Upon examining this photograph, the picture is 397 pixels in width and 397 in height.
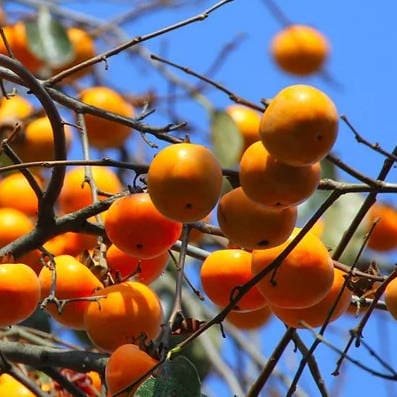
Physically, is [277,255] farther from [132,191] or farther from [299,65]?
[299,65]

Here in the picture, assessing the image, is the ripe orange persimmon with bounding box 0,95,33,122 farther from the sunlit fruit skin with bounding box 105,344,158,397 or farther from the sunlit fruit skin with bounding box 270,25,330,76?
the sunlit fruit skin with bounding box 270,25,330,76

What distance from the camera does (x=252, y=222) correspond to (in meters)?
1.23

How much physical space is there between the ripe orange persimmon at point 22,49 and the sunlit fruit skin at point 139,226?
1.37 meters

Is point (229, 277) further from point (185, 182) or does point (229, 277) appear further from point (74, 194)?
point (74, 194)

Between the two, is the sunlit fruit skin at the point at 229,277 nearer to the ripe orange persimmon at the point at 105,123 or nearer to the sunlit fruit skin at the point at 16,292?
the sunlit fruit skin at the point at 16,292

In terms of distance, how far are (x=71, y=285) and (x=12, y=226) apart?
0.22 metres

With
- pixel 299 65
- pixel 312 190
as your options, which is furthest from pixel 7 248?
pixel 299 65

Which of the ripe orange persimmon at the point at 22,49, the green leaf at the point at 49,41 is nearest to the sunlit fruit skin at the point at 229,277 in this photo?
the green leaf at the point at 49,41

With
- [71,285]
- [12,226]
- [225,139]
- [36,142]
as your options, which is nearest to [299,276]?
[71,285]

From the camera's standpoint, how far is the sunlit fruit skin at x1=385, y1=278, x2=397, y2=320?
4.22 feet

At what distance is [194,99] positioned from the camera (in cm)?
258

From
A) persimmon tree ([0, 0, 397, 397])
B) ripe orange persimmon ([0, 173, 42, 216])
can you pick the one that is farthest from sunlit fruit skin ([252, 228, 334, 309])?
ripe orange persimmon ([0, 173, 42, 216])

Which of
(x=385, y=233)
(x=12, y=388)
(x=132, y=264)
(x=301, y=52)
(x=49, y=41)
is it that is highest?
(x=301, y=52)

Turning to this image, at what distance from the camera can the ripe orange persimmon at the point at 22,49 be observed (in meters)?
2.67
